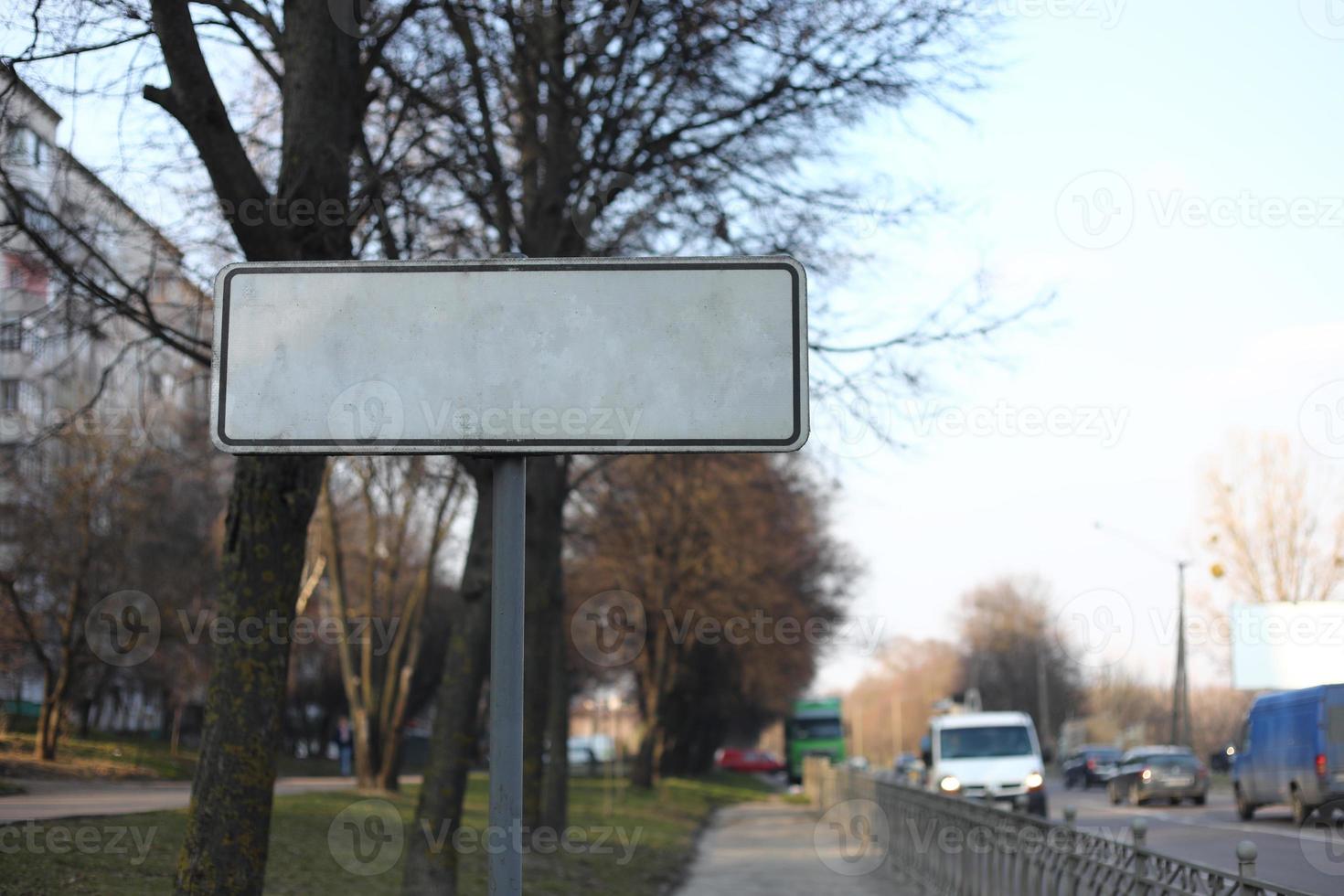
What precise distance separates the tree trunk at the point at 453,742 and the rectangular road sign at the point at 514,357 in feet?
28.1

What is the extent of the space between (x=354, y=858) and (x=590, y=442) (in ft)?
43.7

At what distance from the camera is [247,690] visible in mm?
7895

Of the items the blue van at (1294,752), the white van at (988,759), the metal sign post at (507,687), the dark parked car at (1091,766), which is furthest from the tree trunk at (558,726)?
the dark parked car at (1091,766)

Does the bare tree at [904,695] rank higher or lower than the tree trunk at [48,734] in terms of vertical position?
lower

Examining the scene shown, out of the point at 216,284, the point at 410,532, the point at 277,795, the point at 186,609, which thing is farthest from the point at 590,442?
the point at 410,532

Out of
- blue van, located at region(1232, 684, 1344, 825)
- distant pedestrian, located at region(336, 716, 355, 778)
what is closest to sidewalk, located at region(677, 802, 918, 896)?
blue van, located at region(1232, 684, 1344, 825)

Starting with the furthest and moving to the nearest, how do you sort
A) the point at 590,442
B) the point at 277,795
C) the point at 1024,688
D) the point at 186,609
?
the point at 1024,688 < the point at 186,609 < the point at 277,795 < the point at 590,442

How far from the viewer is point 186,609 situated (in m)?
33.8

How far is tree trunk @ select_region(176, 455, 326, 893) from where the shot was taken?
25.1 feet

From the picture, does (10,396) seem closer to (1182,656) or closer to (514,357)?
(1182,656)

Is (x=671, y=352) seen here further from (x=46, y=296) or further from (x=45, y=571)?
(x=45, y=571)

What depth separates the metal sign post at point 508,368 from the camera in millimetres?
3293

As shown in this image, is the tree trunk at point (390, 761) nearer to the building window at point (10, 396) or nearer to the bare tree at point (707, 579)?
the bare tree at point (707, 579)

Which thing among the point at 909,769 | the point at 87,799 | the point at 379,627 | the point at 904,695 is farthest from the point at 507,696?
the point at 904,695
